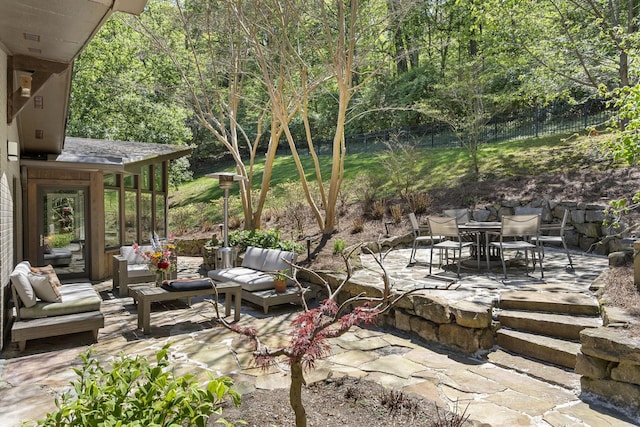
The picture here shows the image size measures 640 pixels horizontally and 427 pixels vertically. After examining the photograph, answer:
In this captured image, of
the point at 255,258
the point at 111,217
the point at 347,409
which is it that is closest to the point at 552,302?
the point at 347,409

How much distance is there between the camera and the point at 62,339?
16.6 ft

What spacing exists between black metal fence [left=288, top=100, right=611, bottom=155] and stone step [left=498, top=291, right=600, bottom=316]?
27.1 feet

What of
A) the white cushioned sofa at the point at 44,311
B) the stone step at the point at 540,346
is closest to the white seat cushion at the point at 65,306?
the white cushioned sofa at the point at 44,311

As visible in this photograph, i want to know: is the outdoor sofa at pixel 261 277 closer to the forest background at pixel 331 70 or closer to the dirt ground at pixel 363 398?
the dirt ground at pixel 363 398

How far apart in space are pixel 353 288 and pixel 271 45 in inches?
281

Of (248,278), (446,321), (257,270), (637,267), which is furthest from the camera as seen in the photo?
(257,270)

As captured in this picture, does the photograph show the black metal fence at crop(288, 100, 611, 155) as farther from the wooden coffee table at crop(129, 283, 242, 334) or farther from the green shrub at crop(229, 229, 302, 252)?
the wooden coffee table at crop(129, 283, 242, 334)

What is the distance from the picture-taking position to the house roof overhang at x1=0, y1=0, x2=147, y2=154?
345cm

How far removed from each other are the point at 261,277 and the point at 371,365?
3.22m

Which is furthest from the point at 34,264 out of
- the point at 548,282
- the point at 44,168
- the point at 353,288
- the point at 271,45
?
the point at 548,282

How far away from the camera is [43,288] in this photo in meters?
4.95

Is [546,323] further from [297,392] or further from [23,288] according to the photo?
[23,288]

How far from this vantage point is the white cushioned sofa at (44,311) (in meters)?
4.58

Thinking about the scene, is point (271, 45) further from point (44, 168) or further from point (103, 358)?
point (103, 358)
